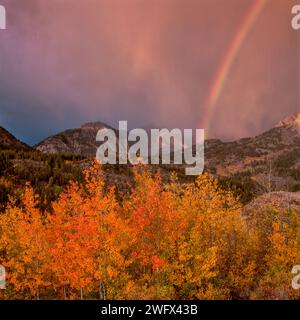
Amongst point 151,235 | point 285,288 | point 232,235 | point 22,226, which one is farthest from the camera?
point 22,226

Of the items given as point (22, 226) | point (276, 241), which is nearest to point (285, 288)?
point (276, 241)

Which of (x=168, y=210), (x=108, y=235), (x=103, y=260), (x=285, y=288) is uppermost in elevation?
(x=168, y=210)

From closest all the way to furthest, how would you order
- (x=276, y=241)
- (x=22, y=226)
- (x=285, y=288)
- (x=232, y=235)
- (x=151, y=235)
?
1. (x=285, y=288)
2. (x=151, y=235)
3. (x=276, y=241)
4. (x=232, y=235)
5. (x=22, y=226)

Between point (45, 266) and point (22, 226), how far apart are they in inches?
292

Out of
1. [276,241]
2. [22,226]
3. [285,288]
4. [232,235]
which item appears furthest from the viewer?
[22,226]
